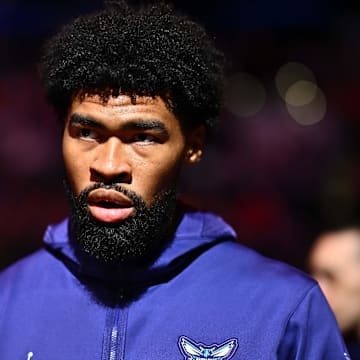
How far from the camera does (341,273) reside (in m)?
3.34

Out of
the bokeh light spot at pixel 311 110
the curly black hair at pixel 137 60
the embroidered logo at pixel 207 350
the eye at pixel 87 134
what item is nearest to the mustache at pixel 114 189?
the eye at pixel 87 134

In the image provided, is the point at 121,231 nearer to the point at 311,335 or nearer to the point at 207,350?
the point at 207,350

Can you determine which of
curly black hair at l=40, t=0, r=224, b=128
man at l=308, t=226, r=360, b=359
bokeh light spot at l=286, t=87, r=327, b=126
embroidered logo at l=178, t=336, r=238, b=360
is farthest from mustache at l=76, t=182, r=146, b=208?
bokeh light spot at l=286, t=87, r=327, b=126

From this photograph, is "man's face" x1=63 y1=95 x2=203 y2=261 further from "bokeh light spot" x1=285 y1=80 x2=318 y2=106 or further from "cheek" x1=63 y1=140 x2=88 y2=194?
"bokeh light spot" x1=285 y1=80 x2=318 y2=106

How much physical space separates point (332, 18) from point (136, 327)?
3.98m

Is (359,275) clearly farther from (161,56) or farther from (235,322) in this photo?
(161,56)

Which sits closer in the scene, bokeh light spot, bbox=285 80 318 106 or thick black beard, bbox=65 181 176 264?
thick black beard, bbox=65 181 176 264

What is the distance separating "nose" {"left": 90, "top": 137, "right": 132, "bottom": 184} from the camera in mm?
2254

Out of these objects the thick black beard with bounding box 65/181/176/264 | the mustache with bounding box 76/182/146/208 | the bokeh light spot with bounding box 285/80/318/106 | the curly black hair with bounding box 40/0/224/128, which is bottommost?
the thick black beard with bounding box 65/181/176/264

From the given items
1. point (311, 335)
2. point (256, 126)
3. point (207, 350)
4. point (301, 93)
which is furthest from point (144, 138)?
point (301, 93)

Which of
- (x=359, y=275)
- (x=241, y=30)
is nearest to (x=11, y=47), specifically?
(x=241, y=30)

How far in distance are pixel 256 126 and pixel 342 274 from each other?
8.80 feet

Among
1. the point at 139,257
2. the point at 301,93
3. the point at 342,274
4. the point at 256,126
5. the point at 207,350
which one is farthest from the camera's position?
the point at 301,93

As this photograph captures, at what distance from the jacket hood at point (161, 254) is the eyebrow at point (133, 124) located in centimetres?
Answer: 33
